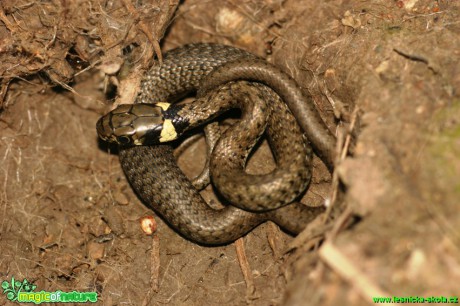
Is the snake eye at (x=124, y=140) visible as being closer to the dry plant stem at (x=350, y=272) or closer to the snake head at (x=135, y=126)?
the snake head at (x=135, y=126)

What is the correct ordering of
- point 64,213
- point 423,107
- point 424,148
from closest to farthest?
point 424,148
point 423,107
point 64,213

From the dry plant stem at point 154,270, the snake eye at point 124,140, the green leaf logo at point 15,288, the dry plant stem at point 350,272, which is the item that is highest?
the dry plant stem at point 350,272

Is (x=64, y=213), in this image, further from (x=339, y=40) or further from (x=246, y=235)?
(x=339, y=40)

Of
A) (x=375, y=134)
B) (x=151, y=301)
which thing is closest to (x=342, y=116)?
(x=375, y=134)

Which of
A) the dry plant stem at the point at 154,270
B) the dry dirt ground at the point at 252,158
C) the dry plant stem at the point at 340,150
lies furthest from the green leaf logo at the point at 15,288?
the dry plant stem at the point at 340,150

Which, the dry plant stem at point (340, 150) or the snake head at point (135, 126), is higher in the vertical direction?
the dry plant stem at point (340, 150)

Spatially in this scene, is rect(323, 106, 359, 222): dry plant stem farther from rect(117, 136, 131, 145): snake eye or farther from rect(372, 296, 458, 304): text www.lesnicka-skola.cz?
rect(117, 136, 131, 145): snake eye
